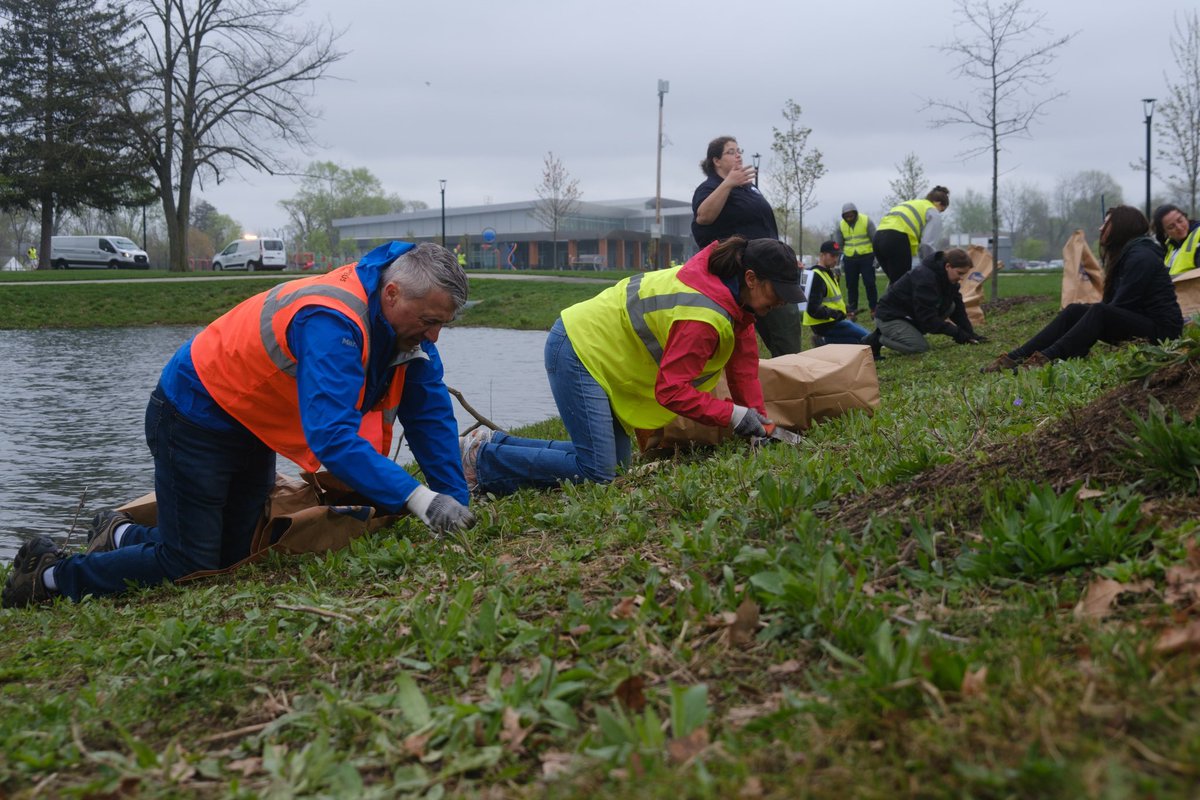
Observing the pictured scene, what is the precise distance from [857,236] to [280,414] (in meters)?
12.8

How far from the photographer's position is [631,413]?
5891 mm

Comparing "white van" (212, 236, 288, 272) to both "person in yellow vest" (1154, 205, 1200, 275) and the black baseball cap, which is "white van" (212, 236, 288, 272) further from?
the black baseball cap

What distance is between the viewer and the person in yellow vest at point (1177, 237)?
1002 centimetres

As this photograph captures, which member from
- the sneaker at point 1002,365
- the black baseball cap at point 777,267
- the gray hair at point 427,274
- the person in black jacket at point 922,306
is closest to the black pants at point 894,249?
the person in black jacket at point 922,306

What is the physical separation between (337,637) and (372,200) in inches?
4248

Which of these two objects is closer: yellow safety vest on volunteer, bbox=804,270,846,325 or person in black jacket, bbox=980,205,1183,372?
person in black jacket, bbox=980,205,1183,372

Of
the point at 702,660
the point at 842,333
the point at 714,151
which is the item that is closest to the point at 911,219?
the point at 842,333

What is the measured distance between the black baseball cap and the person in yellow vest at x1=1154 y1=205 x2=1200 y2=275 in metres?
6.21

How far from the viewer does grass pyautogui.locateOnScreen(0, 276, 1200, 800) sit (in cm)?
195

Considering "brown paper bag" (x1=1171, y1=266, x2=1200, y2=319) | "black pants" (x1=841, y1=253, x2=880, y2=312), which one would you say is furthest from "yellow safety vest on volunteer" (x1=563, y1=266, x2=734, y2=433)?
"black pants" (x1=841, y1=253, x2=880, y2=312)

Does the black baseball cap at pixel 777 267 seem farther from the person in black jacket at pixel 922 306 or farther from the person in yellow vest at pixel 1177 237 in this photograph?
the person in black jacket at pixel 922 306

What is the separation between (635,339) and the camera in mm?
5738

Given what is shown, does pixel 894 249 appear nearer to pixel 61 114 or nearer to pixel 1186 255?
pixel 1186 255

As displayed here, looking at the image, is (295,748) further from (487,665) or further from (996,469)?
(996,469)
